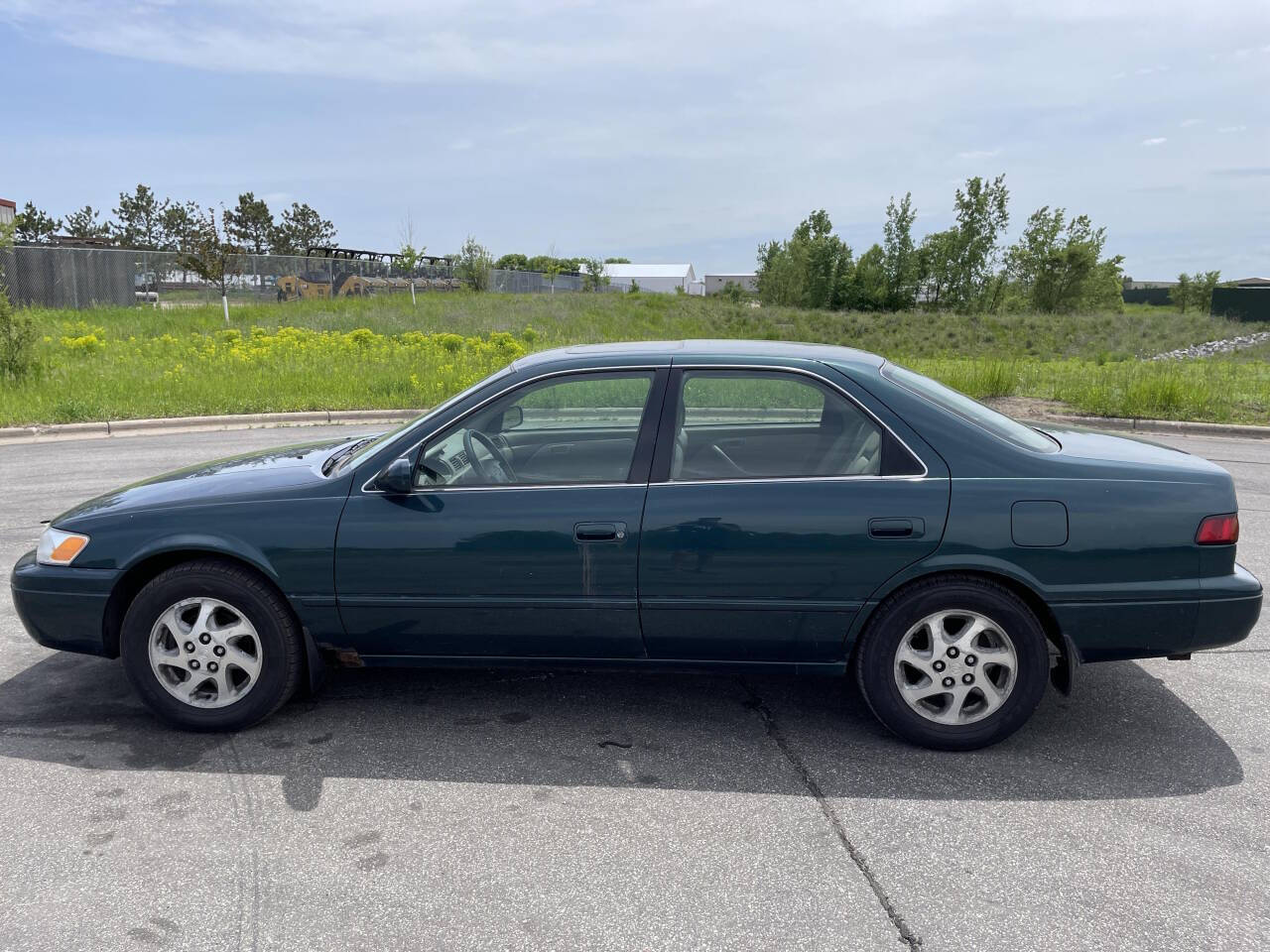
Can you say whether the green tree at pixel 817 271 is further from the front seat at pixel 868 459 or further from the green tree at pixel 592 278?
the front seat at pixel 868 459

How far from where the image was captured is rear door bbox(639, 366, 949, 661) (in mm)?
3592

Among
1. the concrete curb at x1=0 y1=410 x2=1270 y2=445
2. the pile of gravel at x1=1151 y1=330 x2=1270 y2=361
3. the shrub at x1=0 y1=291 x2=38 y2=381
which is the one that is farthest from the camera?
the pile of gravel at x1=1151 y1=330 x2=1270 y2=361

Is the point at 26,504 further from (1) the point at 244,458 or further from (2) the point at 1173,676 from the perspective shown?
(2) the point at 1173,676

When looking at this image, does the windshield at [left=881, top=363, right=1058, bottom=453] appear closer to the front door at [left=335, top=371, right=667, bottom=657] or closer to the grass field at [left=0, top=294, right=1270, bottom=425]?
the front door at [left=335, top=371, right=667, bottom=657]

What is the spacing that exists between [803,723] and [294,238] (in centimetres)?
7992

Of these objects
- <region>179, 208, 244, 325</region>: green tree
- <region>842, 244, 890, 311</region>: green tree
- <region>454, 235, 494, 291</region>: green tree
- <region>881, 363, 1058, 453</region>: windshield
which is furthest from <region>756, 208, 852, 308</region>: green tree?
<region>881, 363, 1058, 453</region>: windshield

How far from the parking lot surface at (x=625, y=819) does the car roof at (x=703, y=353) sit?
1.46 metres

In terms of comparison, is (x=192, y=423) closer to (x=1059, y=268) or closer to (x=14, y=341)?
(x=14, y=341)

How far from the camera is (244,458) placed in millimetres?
4668

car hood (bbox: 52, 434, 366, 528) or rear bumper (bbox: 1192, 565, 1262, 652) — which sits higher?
car hood (bbox: 52, 434, 366, 528)

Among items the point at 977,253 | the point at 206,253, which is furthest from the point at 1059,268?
the point at 206,253

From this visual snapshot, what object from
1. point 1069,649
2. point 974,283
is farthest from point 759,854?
point 974,283

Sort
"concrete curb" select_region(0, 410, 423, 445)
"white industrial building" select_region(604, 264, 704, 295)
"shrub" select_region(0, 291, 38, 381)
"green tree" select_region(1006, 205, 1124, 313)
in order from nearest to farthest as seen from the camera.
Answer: "concrete curb" select_region(0, 410, 423, 445) < "shrub" select_region(0, 291, 38, 381) < "green tree" select_region(1006, 205, 1124, 313) < "white industrial building" select_region(604, 264, 704, 295)

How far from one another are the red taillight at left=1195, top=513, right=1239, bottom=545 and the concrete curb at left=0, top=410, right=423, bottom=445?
11519 mm
